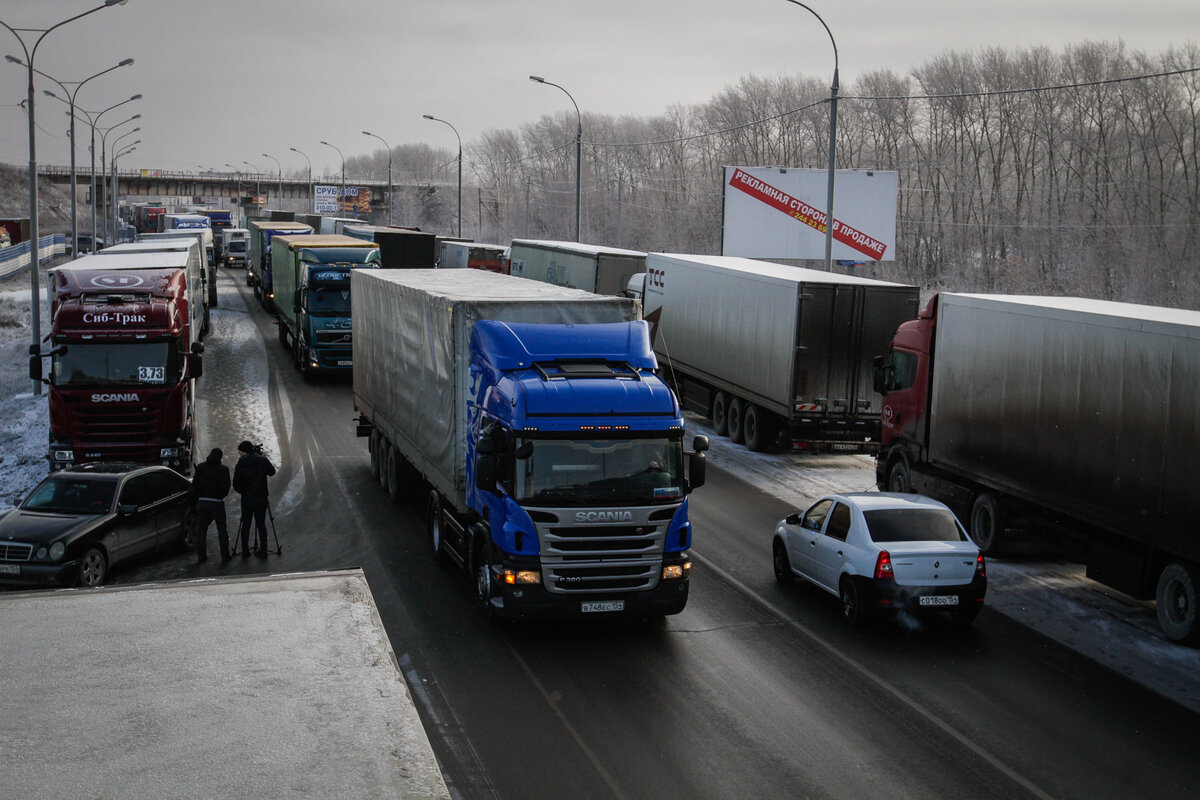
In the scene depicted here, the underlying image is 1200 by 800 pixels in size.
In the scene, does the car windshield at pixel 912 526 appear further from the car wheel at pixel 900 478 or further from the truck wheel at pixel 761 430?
the truck wheel at pixel 761 430

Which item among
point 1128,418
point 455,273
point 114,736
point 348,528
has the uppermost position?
point 455,273

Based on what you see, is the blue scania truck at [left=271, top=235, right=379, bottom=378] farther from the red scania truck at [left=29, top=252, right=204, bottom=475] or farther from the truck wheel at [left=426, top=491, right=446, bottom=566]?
the truck wheel at [left=426, top=491, right=446, bottom=566]

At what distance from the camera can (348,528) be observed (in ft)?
56.9

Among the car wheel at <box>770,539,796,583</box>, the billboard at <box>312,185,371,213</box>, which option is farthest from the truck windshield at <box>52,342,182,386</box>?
the billboard at <box>312,185,371,213</box>

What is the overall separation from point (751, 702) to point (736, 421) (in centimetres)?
1484

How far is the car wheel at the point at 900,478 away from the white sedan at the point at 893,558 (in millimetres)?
4790

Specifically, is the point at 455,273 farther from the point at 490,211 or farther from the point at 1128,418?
the point at 490,211

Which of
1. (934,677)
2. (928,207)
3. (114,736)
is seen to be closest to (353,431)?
(934,677)

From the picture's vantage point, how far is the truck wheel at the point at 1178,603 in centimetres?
1241

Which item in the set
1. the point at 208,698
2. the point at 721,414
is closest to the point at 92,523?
the point at 208,698

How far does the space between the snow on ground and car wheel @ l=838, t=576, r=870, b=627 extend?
2154 millimetres

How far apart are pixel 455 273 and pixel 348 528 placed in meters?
5.00

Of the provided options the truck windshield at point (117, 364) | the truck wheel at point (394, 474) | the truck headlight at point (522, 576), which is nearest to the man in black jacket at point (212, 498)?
the truck wheel at point (394, 474)

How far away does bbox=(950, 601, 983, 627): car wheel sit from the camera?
1270cm
